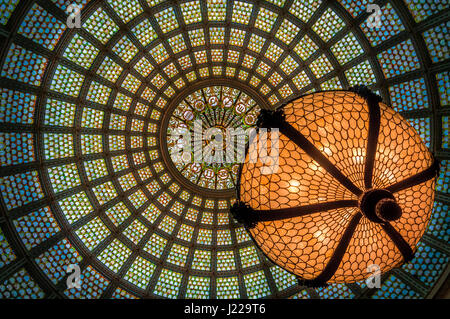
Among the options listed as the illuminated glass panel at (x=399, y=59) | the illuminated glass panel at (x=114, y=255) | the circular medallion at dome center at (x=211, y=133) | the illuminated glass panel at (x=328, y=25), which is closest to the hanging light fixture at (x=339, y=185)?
the illuminated glass panel at (x=399, y=59)

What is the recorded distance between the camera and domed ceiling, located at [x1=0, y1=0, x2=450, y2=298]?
34.0 ft

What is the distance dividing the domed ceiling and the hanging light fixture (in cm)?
747

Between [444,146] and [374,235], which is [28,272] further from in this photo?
[444,146]

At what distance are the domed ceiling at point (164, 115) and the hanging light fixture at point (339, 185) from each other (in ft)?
24.5

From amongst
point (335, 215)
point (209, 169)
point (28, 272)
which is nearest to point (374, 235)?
point (335, 215)

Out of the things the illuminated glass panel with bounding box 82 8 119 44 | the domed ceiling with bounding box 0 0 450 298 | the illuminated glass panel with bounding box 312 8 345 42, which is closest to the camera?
the domed ceiling with bounding box 0 0 450 298

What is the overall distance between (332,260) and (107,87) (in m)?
13.8

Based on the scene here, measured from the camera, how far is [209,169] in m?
17.7

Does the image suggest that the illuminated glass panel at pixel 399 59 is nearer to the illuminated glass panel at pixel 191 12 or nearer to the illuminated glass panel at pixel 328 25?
the illuminated glass panel at pixel 328 25

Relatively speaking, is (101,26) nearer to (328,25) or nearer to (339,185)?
(328,25)

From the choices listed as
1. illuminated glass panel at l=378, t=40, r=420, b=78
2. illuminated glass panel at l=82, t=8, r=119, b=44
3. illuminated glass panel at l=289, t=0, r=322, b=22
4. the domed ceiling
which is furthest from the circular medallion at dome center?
illuminated glass panel at l=378, t=40, r=420, b=78

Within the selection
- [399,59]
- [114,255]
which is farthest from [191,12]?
[114,255]

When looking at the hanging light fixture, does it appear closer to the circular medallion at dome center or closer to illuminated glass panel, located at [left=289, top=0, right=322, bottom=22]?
illuminated glass panel, located at [left=289, top=0, right=322, bottom=22]

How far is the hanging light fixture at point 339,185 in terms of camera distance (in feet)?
15.3
